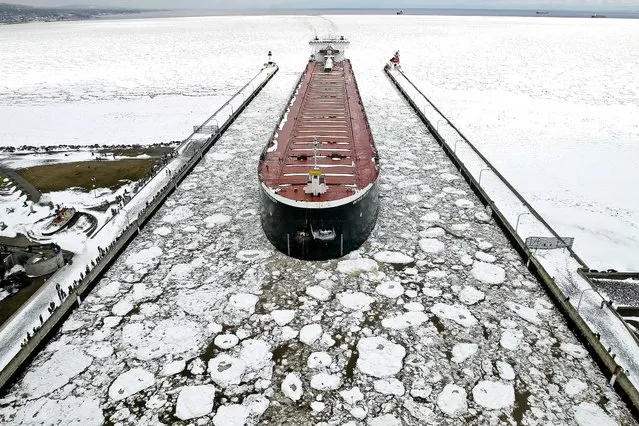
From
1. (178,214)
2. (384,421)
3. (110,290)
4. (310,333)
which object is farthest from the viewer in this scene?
(178,214)

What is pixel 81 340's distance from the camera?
512cm

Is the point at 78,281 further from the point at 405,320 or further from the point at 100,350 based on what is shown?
the point at 405,320

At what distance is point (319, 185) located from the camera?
6457 millimetres

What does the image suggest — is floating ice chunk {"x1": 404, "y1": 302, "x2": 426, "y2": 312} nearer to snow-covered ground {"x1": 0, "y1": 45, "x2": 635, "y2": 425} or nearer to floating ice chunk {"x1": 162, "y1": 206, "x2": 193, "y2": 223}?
snow-covered ground {"x1": 0, "y1": 45, "x2": 635, "y2": 425}

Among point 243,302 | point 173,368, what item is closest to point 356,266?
point 243,302

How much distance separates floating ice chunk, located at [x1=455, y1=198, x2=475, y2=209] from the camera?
26.6 ft

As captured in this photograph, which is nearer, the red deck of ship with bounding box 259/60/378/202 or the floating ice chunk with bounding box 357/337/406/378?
the floating ice chunk with bounding box 357/337/406/378

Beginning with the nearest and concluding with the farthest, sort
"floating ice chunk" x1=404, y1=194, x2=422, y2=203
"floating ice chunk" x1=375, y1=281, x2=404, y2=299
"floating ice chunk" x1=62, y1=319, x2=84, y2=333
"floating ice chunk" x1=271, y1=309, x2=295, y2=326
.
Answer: "floating ice chunk" x1=62, y1=319, x2=84, y2=333
"floating ice chunk" x1=271, y1=309, x2=295, y2=326
"floating ice chunk" x1=375, y1=281, x2=404, y2=299
"floating ice chunk" x1=404, y1=194, x2=422, y2=203

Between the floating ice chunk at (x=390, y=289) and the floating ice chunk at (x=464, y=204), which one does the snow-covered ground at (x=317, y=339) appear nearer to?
the floating ice chunk at (x=390, y=289)

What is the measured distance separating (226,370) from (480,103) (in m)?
14.1


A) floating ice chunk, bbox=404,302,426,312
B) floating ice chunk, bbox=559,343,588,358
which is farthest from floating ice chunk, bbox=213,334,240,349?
floating ice chunk, bbox=559,343,588,358

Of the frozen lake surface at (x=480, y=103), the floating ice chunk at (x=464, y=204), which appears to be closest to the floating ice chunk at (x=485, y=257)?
the frozen lake surface at (x=480, y=103)

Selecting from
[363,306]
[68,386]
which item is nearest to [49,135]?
[68,386]

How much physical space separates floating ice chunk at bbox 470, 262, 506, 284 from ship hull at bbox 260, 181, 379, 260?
1.70 metres
